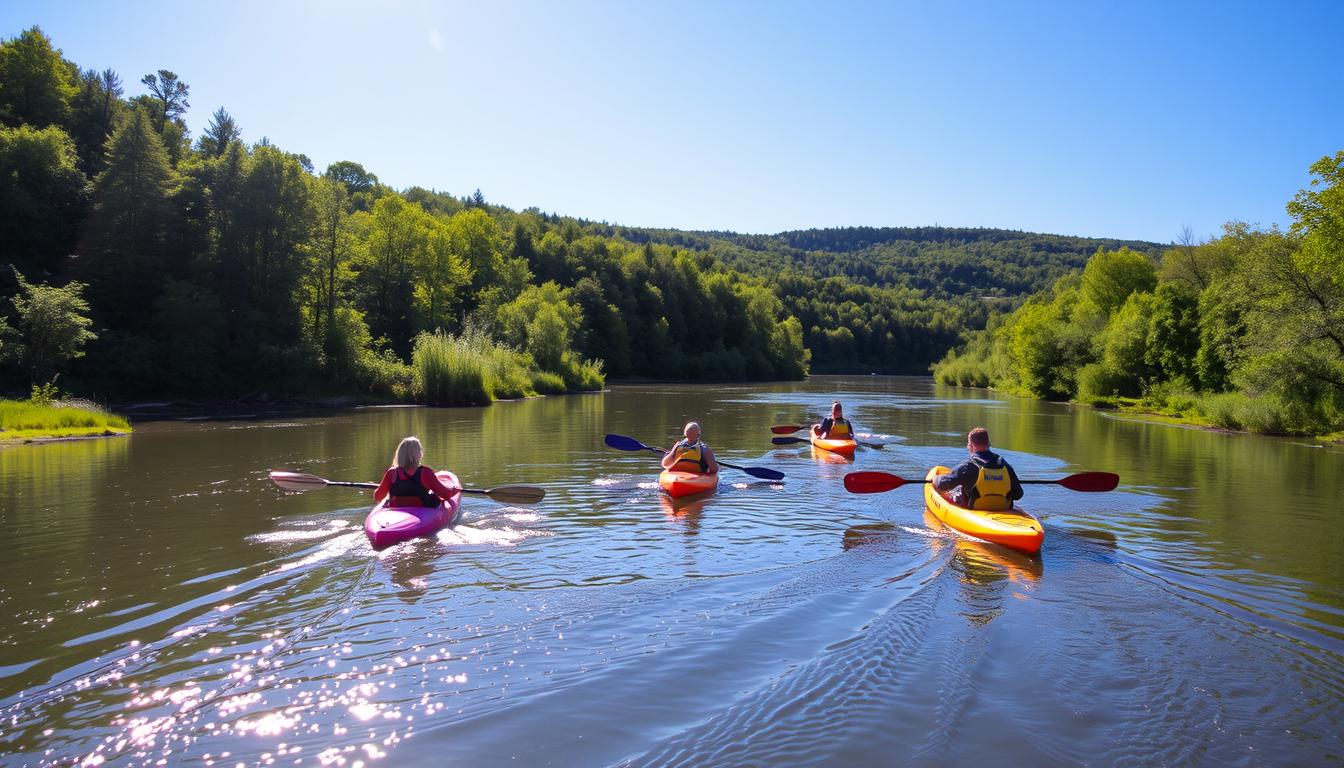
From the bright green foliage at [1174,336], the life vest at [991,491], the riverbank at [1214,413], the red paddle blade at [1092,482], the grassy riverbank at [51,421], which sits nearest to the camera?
the life vest at [991,491]

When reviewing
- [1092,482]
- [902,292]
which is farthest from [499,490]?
[902,292]

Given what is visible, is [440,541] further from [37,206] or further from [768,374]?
[768,374]

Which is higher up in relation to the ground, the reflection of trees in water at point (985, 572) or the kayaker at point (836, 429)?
the kayaker at point (836, 429)

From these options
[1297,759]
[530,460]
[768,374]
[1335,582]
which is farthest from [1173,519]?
[768,374]

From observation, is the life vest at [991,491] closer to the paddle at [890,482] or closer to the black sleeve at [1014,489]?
the black sleeve at [1014,489]

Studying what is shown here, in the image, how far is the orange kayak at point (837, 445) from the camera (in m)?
19.9

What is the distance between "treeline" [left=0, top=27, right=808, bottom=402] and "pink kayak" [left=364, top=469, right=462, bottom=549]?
23244 millimetres

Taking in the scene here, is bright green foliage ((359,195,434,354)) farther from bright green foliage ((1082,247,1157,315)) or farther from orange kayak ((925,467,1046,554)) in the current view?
bright green foliage ((1082,247,1157,315))

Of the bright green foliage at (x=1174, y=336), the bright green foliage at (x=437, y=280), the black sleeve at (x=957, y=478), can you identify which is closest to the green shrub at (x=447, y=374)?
the bright green foliage at (x=437, y=280)

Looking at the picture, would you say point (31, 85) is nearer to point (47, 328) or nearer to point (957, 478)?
point (47, 328)

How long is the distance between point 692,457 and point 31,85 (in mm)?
57496

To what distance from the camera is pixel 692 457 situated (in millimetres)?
14383

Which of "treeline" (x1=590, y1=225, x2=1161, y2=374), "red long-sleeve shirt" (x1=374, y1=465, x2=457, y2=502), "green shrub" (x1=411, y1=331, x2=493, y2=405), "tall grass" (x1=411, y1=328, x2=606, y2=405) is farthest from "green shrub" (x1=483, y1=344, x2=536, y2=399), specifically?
"treeline" (x1=590, y1=225, x2=1161, y2=374)

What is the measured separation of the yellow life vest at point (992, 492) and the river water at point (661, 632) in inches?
24.7
